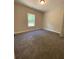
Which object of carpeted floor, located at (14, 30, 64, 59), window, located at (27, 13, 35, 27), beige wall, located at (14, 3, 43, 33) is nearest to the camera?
carpeted floor, located at (14, 30, 64, 59)

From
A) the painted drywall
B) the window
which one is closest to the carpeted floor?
the painted drywall

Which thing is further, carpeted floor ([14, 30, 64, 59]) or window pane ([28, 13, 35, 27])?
window pane ([28, 13, 35, 27])

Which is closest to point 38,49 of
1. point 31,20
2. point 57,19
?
point 57,19

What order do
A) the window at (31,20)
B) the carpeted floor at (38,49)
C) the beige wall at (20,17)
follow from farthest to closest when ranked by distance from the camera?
the window at (31,20), the beige wall at (20,17), the carpeted floor at (38,49)

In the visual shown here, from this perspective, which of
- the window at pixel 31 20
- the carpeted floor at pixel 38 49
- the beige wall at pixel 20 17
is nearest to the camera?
the carpeted floor at pixel 38 49

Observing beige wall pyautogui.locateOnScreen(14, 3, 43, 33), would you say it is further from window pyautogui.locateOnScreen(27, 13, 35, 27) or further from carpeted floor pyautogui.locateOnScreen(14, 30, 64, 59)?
carpeted floor pyautogui.locateOnScreen(14, 30, 64, 59)

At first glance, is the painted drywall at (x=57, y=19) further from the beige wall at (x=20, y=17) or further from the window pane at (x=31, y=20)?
the beige wall at (x=20, y=17)

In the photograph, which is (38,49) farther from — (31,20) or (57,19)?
(31,20)

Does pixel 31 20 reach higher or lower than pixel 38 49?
higher

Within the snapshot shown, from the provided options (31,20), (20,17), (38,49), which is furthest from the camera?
(31,20)

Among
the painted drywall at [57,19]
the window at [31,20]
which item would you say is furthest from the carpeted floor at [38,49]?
the window at [31,20]

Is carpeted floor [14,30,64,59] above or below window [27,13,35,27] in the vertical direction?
below
